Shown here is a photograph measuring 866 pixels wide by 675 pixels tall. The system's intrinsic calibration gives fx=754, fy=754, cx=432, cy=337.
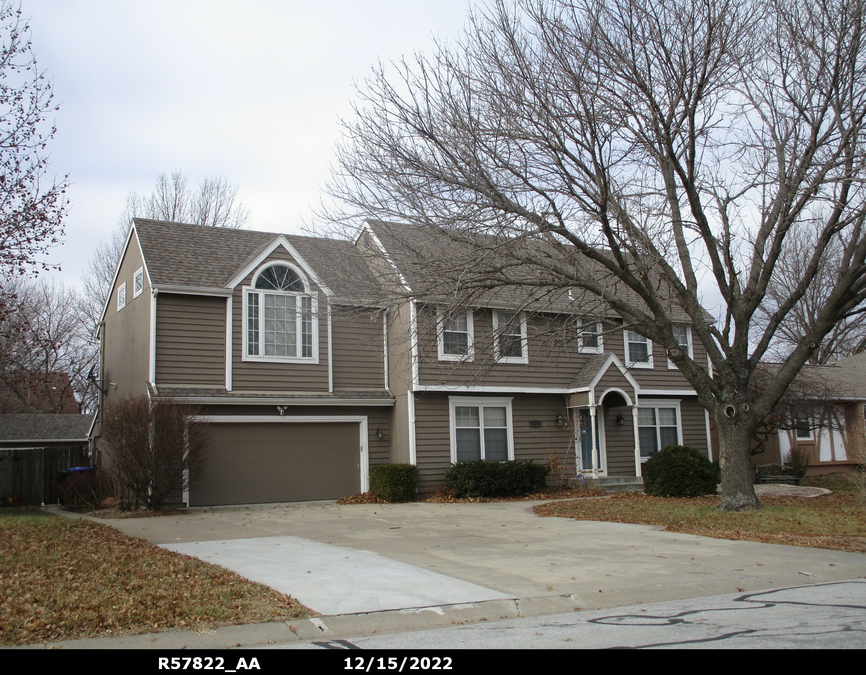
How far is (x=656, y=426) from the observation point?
2366cm

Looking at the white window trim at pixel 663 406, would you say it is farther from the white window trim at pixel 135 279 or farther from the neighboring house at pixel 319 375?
the white window trim at pixel 135 279

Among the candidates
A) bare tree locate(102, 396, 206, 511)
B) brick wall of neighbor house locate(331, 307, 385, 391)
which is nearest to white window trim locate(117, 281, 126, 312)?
bare tree locate(102, 396, 206, 511)

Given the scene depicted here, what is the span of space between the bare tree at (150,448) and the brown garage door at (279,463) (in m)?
1.33

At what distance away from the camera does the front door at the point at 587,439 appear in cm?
2212

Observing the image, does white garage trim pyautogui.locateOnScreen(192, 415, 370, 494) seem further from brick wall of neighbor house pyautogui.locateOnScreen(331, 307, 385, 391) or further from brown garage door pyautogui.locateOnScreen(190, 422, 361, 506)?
brick wall of neighbor house pyautogui.locateOnScreen(331, 307, 385, 391)

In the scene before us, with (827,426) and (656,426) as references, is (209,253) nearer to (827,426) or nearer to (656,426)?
(656,426)

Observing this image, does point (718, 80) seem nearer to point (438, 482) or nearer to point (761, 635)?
point (761, 635)

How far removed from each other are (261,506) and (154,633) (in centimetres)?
1273

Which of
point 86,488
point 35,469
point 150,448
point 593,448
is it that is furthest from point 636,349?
point 35,469

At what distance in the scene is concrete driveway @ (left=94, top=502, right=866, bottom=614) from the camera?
734 cm

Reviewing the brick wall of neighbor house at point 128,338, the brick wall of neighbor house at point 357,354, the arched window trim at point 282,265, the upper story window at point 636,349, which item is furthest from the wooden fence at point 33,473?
the upper story window at point 636,349

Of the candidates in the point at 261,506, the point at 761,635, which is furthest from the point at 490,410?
the point at 761,635

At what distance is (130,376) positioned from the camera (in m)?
19.4

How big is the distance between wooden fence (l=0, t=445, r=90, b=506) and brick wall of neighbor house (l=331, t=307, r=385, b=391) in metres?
8.23
